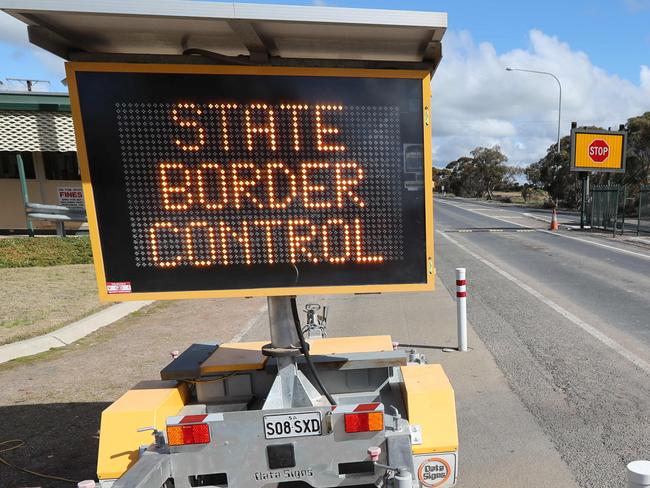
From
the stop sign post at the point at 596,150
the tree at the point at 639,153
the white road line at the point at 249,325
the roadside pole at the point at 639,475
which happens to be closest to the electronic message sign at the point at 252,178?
the roadside pole at the point at 639,475

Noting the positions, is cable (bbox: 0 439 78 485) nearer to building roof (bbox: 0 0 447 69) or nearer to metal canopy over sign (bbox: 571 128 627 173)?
building roof (bbox: 0 0 447 69)

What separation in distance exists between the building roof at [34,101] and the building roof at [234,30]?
16728 millimetres

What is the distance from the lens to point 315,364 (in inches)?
135

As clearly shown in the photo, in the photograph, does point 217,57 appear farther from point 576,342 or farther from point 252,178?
point 576,342

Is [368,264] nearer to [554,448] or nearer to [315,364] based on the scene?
[315,364]

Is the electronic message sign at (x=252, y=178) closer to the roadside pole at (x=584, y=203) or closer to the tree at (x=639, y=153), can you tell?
the roadside pole at (x=584, y=203)

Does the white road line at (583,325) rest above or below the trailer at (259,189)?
below

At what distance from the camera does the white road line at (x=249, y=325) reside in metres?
7.36

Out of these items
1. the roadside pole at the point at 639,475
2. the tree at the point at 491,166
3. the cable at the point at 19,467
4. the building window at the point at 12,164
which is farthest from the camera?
the tree at the point at 491,166

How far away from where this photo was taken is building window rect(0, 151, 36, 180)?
18.8m

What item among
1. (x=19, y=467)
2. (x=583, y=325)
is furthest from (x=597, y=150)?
(x=19, y=467)

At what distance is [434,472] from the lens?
9.34ft

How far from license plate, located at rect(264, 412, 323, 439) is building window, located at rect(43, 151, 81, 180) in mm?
19835

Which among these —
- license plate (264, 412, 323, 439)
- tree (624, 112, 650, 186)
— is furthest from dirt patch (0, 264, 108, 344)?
tree (624, 112, 650, 186)
